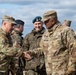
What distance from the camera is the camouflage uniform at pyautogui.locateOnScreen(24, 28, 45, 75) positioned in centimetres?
1404

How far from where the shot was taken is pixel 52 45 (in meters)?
10.7

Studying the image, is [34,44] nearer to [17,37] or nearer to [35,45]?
[35,45]

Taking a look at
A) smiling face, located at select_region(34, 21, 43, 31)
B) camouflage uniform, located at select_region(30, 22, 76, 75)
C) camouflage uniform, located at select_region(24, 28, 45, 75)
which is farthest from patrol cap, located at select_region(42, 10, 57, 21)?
smiling face, located at select_region(34, 21, 43, 31)

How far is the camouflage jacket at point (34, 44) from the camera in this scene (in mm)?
14023

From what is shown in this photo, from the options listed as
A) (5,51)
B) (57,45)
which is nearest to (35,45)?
(5,51)

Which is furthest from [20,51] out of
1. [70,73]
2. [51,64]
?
[70,73]

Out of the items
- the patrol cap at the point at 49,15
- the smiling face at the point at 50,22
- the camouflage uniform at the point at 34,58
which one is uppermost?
the patrol cap at the point at 49,15

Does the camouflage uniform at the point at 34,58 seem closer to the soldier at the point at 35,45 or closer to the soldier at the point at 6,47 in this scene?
the soldier at the point at 35,45

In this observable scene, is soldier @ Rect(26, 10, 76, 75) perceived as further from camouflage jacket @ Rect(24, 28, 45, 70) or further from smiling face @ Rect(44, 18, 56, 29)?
camouflage jacket @ Rect(24, 28, 45, 70)

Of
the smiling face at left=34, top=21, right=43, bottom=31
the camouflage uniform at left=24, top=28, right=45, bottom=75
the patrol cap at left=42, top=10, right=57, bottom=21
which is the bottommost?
the camouflage uniform at left=24, top=28, right=45, bottom=75

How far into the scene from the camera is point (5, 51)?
11367 millimetres

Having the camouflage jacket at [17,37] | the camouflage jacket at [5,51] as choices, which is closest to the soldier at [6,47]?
the camouflage jacket at [5,51]

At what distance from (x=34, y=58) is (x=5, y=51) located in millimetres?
2830

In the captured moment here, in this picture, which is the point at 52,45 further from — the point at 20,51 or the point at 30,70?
the point at 30,70
